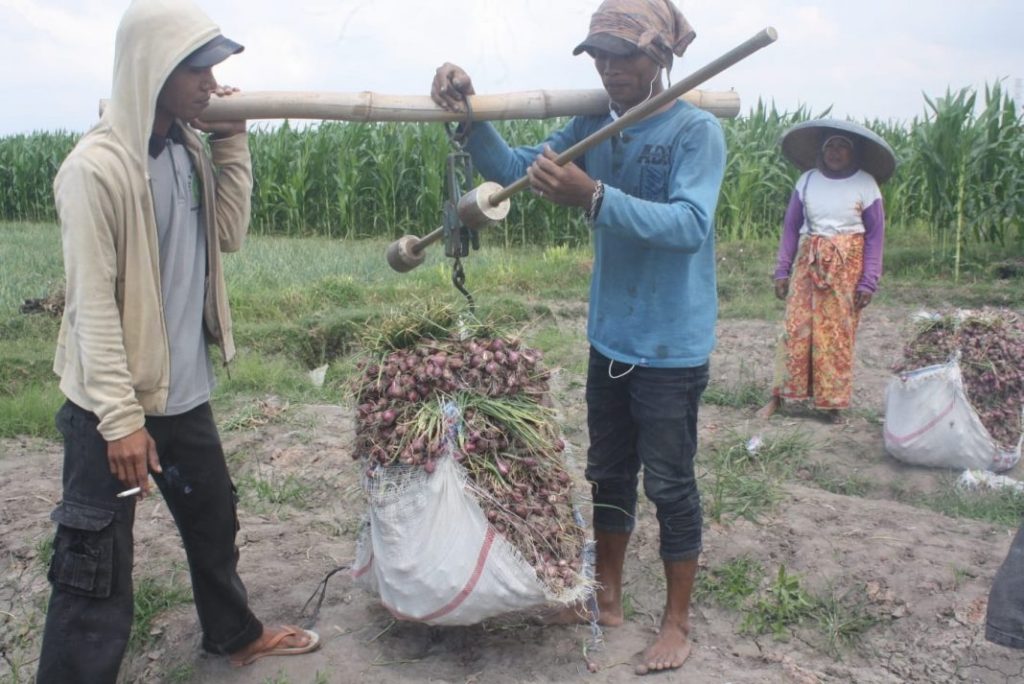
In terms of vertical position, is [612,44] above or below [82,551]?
above

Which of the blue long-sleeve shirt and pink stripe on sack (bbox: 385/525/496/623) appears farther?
pink stripe on sack (bbox: 385/525/496/623)

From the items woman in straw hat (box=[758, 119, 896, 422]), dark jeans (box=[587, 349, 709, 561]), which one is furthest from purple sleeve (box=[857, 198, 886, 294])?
dark jeans (box=[587, 349, 709, 561])

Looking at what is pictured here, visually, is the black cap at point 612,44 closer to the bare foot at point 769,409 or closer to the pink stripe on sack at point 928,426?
the pink stripe on sack at point 928,426

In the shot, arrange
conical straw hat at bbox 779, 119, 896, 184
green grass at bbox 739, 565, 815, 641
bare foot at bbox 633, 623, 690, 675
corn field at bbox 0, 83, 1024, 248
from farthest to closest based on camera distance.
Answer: corn field at bbox 0, 83, 1024, 248, conical straw hat at bbox 779, 119, 896, 184, green grass at bbox 739, 565, 815, 641, bare foot at bbox 633, 623, 690, 675

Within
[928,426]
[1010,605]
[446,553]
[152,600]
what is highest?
[1010,605]

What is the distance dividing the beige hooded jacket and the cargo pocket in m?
0.26

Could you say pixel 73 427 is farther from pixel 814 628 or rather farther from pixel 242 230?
pixel 814 628

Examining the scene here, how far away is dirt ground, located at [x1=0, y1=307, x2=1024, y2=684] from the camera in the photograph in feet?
11.0

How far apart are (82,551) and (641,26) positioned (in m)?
2.24

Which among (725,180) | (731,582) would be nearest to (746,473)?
(731,582)

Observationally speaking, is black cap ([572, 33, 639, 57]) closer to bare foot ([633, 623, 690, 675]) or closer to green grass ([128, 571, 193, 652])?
bare foot ([633, 623, 690, 675])

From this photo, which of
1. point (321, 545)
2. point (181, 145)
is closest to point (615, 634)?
point (321, 545)

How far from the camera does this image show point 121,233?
2684 mm

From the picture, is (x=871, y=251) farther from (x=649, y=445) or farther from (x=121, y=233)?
(x=121, y=233)
